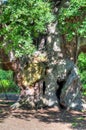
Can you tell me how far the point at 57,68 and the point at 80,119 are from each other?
2.33 metres

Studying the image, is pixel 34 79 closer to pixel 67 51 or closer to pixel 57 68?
pixel 57 68

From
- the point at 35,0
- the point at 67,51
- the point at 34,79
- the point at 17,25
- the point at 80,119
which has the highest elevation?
the point at 35,0

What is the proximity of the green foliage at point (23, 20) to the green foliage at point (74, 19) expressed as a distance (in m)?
0.55

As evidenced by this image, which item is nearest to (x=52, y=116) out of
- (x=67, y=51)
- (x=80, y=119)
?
(x=80, y=119)

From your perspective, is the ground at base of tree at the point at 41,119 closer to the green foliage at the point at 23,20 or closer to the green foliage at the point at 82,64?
the green foliage at the point at 23,20

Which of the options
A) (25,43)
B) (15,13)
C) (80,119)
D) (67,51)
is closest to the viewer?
(15,13)

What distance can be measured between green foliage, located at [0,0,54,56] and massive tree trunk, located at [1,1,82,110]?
3.05 metres

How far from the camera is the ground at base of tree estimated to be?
1000 centimetres

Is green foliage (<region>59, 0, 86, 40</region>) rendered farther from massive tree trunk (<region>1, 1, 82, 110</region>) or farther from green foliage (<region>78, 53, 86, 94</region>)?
green foliage (<region>78, 53, 86, 94</region>)

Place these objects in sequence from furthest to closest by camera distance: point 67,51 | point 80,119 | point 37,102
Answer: point 67,51 → point 37,102 → point 80,119

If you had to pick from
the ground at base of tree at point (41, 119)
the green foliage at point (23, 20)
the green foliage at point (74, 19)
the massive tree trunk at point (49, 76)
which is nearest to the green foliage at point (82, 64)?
the massive tree trunk at point (49, 76)

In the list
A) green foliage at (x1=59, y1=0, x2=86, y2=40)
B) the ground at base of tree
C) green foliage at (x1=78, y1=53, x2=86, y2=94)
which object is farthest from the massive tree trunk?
green foliage at (x1=78, y1=53, x2=86, y2=94)

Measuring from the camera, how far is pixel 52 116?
11.4 meters


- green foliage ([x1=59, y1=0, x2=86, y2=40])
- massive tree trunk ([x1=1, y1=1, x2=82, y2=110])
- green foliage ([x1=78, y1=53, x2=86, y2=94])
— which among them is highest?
green foliage ([x1=59, y1=0, x2=86, y2=40])
